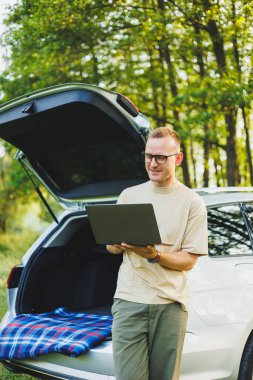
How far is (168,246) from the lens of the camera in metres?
2.71

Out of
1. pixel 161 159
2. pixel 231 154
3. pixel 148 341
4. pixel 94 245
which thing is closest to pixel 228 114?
pixel 231 154

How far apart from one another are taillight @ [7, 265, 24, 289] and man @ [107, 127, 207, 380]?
1.69 metres

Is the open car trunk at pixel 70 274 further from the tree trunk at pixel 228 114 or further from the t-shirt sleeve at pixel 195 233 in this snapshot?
the tree trunk at pixel 228 114

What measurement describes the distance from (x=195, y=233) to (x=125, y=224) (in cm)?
37

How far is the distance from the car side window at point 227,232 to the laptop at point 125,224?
1.12 m

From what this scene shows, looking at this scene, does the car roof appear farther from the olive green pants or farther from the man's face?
the olive green pants

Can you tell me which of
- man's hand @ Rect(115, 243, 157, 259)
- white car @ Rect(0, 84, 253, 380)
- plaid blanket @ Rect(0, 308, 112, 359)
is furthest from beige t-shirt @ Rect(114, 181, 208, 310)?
plaid blanket @ Rect(0, 308, 112, 359)

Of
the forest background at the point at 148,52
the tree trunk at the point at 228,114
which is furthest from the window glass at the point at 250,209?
the tree trunk at the point at 228,114

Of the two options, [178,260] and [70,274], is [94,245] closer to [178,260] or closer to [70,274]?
[70,274]

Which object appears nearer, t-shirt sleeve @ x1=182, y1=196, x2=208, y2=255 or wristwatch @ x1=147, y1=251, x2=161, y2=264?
wristwatch @ x1=147, y1=251, x2=161, y2=264

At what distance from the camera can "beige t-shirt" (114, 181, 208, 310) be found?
269 cm

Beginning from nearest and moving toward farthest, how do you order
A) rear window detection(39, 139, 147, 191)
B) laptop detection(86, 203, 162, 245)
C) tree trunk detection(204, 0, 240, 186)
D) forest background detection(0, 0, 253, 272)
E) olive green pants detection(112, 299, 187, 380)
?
laptop detection(86, 203, 162, 245) < olive green pants detection(112, 299, 187, 380) < rear window detection(39, 139, 147, 191) < forest background detection(0, 0, 253, 272) < tree trunk detection(204, 0, 240, 186)

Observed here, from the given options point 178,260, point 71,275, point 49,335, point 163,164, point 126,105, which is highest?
point 126,105

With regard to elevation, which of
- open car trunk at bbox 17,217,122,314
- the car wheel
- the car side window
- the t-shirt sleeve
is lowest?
the car wheel
